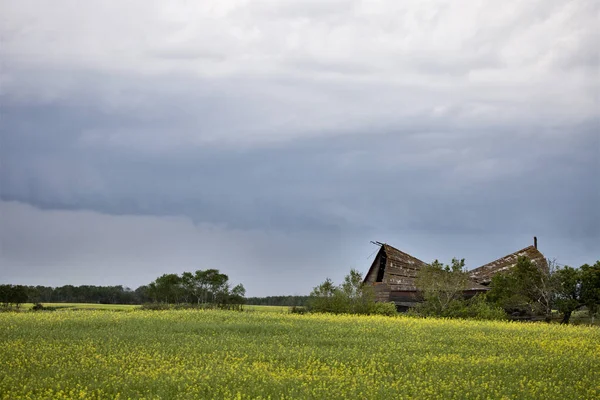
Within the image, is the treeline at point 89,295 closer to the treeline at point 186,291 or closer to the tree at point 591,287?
the treeline at point 186,291

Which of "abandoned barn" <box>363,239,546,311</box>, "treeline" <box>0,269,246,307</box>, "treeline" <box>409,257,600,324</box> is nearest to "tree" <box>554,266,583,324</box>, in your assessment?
"treeline" <box>409,257,600,324</box>

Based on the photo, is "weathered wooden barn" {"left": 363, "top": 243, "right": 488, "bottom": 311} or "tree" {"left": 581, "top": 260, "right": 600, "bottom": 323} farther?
"weathered wooden barn" {"left": 363, "top": 243, "right": 488, "bottom": 311}

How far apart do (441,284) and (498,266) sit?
13986 millimetres

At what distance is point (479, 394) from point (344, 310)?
31.4 metres

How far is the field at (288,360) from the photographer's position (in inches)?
743

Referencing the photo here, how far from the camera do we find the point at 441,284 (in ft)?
170

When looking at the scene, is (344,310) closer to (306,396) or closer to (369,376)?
(369,376)

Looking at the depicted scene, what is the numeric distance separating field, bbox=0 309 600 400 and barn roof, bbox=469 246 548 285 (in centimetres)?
2474

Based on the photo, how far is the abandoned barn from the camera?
203ft

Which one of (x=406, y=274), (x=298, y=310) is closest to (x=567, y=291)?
(x=406, y=274)

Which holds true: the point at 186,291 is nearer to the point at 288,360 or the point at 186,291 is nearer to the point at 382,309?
the point at 382,309

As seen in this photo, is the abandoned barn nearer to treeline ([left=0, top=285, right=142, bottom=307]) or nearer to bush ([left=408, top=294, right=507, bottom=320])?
bush ([left=408, top=294, right=507, bottom=320])

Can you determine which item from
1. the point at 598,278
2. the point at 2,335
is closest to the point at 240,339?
the point at 2,335

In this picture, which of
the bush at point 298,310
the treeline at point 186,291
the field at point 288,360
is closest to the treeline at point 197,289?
the treeline at point 186,291
